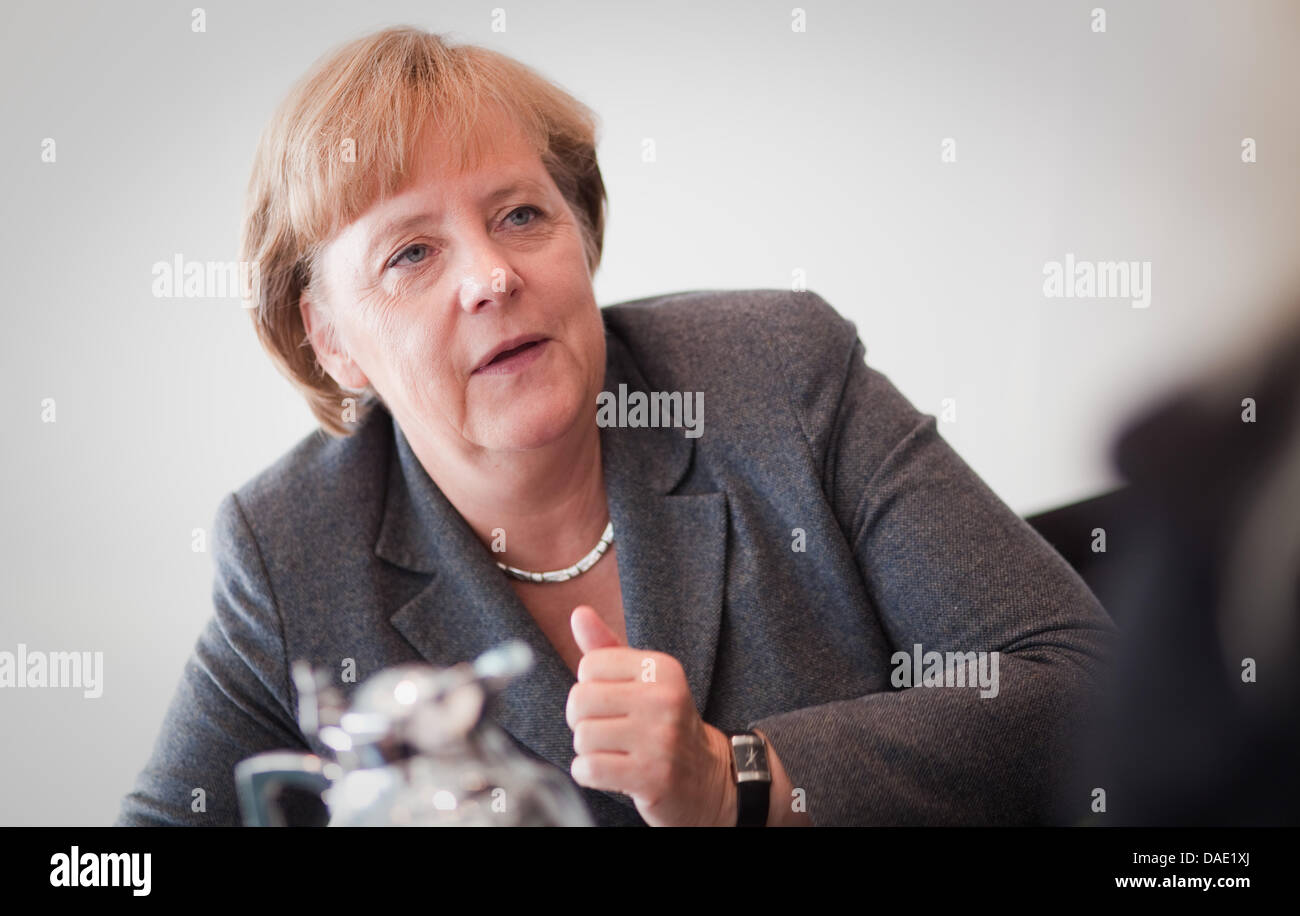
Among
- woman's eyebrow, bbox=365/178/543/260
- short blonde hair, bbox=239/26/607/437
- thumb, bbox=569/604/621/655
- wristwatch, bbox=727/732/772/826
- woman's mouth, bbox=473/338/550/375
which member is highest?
short blonde hair, bbox=239/26/607/437

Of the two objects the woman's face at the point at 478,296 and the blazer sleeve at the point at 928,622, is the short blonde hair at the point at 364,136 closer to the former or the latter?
the woman's face at the point at 478,296

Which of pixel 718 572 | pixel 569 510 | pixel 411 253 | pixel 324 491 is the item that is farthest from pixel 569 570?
pixel 411 253

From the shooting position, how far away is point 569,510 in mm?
1384

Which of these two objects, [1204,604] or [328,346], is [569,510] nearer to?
[328,346]

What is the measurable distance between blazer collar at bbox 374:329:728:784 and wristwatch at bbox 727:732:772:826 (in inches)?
5.3

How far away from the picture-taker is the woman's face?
119 cm

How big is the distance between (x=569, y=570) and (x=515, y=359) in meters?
0.30

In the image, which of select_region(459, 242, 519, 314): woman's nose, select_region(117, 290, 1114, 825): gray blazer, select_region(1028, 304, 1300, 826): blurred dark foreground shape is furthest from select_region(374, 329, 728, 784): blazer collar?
select_region(1028, 304, 1300, 826): blurred dark foreground shape

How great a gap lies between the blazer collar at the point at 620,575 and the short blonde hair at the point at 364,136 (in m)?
0.25

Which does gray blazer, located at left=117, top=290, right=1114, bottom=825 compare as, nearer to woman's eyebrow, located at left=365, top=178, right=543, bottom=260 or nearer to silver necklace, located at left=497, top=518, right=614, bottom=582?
silver necklace, located at left=497, top=518, right=614, bottom=582
